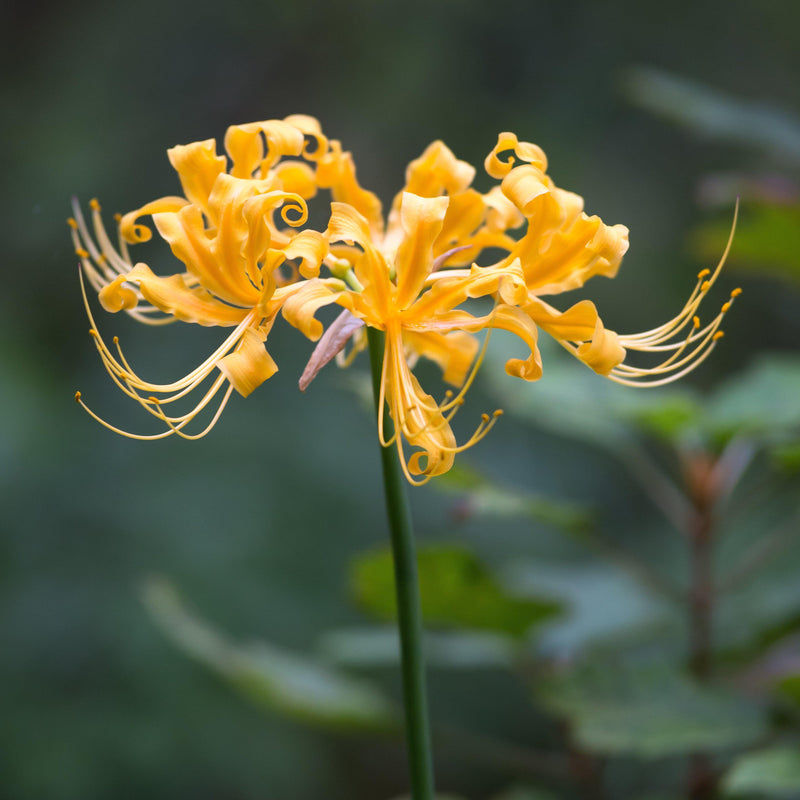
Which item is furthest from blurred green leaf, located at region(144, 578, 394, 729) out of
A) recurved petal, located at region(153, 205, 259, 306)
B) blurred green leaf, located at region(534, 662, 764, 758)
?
recurved petal, located at region(153, 205, 259, 306)

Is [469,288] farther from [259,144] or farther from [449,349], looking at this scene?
[259,144]

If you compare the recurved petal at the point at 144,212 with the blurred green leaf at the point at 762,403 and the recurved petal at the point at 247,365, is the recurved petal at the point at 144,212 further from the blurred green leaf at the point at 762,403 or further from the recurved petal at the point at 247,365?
the blurred green leaf at the point at 762,403

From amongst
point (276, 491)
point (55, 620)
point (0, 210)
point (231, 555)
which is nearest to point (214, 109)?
point (0, 210)

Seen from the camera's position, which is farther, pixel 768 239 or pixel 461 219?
pixel 768 239

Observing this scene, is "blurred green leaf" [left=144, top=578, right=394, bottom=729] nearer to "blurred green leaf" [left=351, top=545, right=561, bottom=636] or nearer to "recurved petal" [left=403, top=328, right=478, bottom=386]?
"blurred green leaf" [left=351, top=545, right=561, bottom=636]

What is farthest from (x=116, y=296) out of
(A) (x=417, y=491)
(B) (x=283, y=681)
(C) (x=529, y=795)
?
(A) (x=417, y=491)

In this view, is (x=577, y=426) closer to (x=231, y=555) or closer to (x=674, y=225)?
(x=231, y=555)

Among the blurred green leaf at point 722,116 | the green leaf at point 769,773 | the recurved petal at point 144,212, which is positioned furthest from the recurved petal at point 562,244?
the blurred green leaf at point 722,116

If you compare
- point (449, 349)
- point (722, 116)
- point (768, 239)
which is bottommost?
point (449, 349)
